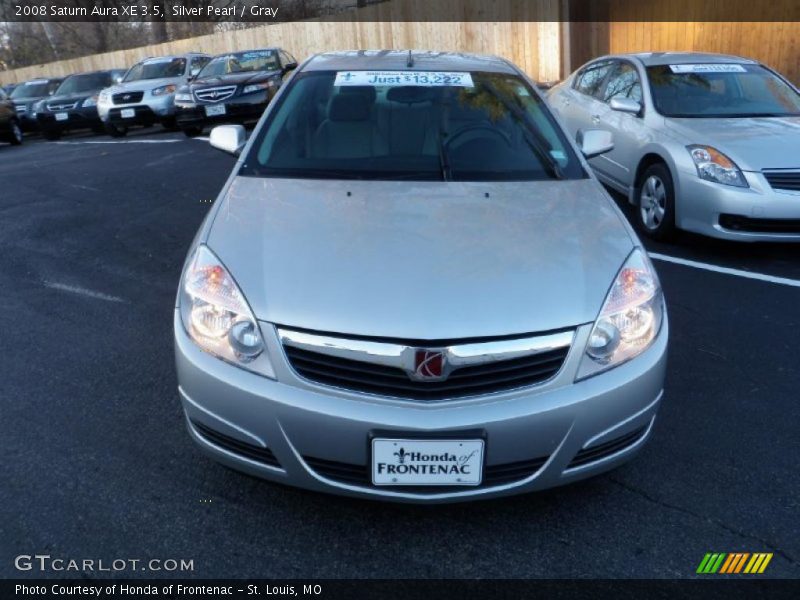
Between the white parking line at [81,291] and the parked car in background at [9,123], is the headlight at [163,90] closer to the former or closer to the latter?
the parked car in background at [9,123]

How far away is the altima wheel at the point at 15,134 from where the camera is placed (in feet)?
52.9

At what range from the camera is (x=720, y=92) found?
6477 millimetres

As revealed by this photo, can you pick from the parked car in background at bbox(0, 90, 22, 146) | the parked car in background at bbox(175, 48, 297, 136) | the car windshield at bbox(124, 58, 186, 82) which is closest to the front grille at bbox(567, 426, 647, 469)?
the parked car in background at bbox(175, 48, 297, 136)

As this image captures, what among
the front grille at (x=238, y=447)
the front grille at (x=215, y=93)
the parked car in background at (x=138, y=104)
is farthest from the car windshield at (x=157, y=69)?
the front grille at (x=238, y=447)

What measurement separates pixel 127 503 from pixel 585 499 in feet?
5.75

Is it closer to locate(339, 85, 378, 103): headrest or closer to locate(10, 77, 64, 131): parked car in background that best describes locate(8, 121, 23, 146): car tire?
locate(10, 77, 64, 131): parked car in background

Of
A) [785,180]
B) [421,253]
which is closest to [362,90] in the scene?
[421,253]

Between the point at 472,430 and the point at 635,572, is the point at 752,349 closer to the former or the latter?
the point at 635,572

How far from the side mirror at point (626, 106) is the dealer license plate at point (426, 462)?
16.2ft

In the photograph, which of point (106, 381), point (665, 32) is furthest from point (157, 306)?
point (665, 32)

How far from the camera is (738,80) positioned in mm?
6605

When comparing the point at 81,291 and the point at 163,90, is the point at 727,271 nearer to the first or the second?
the point at 81,291

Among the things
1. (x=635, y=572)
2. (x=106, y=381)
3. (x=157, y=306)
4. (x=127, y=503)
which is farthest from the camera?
(x=157, y=306)

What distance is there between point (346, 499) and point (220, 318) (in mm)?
817
